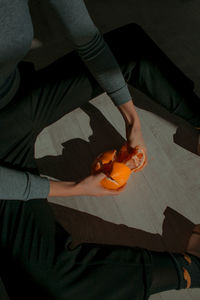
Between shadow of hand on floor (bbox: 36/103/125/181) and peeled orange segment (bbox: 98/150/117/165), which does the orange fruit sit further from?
shadow of hand on floor (bbox: 36/103/125/181)

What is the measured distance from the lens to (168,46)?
1387mm

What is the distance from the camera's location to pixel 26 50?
85cm

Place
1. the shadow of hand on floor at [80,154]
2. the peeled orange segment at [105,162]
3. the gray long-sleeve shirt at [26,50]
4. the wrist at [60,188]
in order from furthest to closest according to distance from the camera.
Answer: the shadow of hand on floor at [80,154]
the peeled orange segment at [105,162]
the wrist at [60,188]
the gray long-sleeve shirt at [26,50]

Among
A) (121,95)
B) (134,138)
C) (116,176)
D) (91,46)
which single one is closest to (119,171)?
(116,176)

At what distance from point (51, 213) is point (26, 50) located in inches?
19.3

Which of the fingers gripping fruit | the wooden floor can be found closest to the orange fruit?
the fingers gripping fruit

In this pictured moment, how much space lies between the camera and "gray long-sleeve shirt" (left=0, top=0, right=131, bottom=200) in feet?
2.48

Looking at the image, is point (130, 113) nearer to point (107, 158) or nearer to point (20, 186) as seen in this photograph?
point (107, 158)

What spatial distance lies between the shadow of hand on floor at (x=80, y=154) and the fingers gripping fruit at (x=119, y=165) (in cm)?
12

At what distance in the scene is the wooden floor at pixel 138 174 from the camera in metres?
1.01

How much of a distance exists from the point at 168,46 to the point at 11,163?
93cm

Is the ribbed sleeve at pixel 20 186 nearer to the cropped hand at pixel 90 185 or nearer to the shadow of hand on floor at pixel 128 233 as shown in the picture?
the cropped hand at pixel 90 185

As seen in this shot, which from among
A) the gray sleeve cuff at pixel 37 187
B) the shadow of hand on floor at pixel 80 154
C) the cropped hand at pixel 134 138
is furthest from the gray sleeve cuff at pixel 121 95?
the gray sleeve cuff at pixel 37 187

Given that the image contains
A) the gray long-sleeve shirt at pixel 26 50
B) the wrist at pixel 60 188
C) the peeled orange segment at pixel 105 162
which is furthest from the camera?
the peeled orange segment at pixel 105 162
